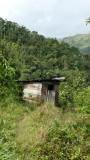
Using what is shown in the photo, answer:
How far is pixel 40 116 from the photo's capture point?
48.8ft

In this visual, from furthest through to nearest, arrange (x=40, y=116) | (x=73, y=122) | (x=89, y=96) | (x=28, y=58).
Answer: (x=28, y=58) < (x=89, y=96) < (x=40, y=116) < (x=73, y=122)

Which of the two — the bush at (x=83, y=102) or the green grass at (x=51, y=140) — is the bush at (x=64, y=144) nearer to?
the green grass at (x=51, y=140)

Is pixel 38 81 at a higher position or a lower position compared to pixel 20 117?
higher

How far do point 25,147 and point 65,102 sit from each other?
10.8 metres

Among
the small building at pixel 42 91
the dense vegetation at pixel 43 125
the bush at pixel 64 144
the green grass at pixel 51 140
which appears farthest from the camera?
the small building at pixel 42 91

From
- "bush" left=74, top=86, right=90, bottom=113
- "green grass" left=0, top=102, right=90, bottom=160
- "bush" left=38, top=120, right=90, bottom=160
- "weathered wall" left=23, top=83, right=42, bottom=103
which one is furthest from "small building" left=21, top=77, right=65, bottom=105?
"bush" left=38, top=120, right=90, bottom=160

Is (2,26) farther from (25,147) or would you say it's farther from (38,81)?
(25,147)

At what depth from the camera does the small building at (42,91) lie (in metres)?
21.5

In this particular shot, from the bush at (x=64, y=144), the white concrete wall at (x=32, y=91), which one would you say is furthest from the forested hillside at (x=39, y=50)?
the bush at (x=64, y=144)

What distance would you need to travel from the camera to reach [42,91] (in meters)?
21.6

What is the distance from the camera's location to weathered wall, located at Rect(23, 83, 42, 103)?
852 inches

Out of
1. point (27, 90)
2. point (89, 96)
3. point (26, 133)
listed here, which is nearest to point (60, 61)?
point (27, 90)

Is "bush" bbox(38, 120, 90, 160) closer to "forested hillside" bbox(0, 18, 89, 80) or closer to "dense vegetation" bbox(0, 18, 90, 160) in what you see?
"dense vegetation" bbox(0, 18, 90, 160)

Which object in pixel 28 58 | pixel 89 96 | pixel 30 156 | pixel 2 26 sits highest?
pixel 2 26
